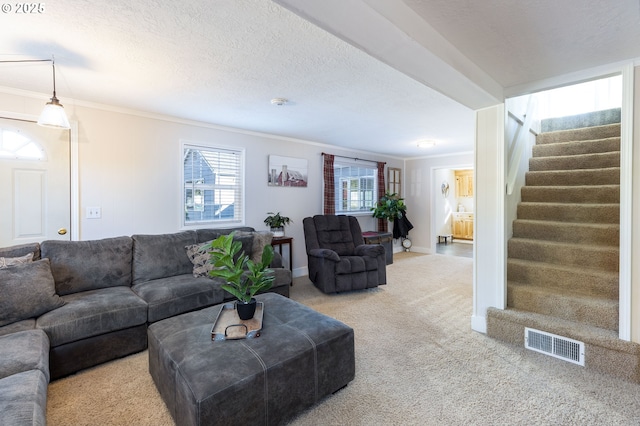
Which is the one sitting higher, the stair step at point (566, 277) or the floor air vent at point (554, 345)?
the stair step at point (566, 277)

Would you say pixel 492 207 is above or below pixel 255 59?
below

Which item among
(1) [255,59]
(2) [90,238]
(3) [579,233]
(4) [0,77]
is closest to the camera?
(1) [255,59]

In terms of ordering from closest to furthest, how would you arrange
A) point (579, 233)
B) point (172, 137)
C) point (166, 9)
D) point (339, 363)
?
point (166, 9) → point (339, 363) → point (579, 233) → point (172, 137)

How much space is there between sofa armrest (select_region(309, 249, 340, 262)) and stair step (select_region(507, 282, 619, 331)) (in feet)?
6.10

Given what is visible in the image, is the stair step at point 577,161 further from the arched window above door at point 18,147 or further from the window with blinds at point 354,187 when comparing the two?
the arched window above door at point 18,147

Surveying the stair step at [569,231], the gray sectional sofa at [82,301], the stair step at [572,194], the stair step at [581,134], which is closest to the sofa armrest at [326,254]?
the gray sectional sofa at [82,301]

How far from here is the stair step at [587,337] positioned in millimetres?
1977

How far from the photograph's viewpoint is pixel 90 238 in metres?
2.99

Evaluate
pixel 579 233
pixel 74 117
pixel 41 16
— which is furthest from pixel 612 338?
pixel 74 117

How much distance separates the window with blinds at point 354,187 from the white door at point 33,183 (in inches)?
150

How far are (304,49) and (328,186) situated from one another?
3268mm

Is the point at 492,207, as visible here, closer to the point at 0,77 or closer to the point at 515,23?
the point at 515,23

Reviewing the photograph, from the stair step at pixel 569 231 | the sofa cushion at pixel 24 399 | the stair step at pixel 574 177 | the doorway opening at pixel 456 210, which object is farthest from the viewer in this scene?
the doorway opening at pixel 456 210

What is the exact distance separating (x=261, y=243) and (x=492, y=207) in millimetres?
2492
